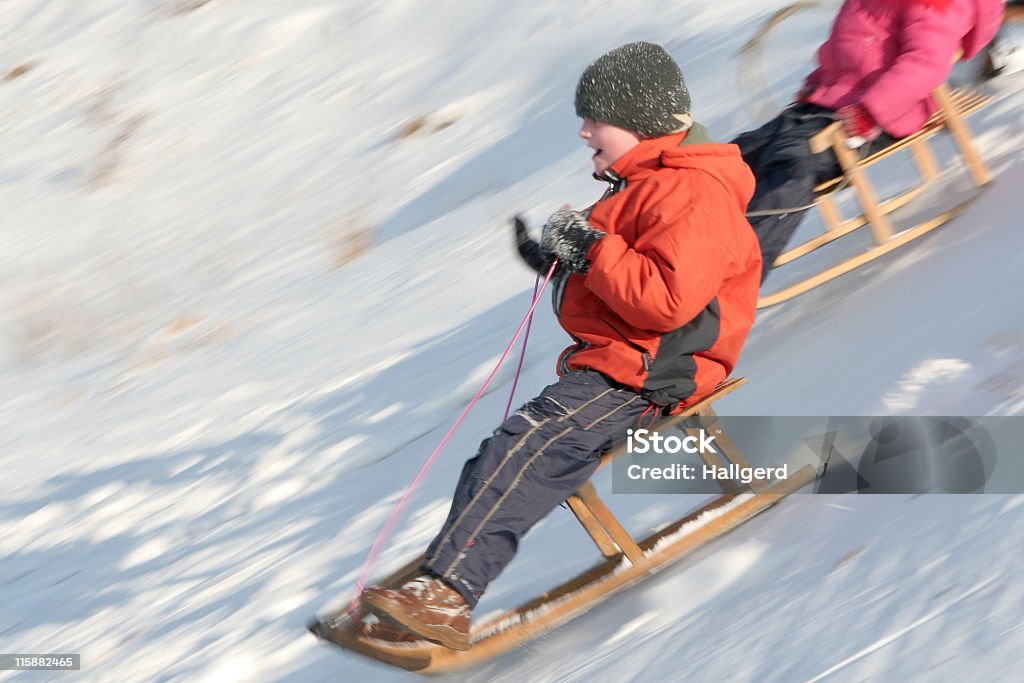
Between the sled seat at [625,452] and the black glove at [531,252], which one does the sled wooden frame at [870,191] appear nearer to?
the sled seat at [625,452]

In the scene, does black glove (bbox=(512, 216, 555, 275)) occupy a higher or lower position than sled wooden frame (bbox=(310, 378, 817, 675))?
higher

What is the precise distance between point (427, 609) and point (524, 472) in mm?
337

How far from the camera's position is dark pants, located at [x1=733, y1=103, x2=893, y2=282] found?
355 cm

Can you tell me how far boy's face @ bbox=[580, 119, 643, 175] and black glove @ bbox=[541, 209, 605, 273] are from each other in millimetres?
183

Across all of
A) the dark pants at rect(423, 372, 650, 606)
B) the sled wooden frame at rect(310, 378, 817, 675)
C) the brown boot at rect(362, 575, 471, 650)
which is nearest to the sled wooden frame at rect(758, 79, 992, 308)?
the sled wooden frame at rect(310, 378, 817, 675)

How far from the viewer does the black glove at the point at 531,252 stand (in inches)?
102

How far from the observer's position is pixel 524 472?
7.97 feet

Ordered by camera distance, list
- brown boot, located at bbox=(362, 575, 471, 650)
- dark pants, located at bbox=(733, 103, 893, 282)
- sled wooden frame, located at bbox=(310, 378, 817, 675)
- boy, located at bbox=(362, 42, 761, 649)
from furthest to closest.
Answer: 1. dark pants, located at bbox=(733, 103, 893, 282)
2. sled wooden frame, located at bbox=(310, 378, 817, 675)
3. boy, located at bbox=(362, 42, 761, 649)
4. brown boot, located at bbox=(362, 575, 471, 650)

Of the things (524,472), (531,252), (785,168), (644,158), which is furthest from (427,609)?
(785,168)

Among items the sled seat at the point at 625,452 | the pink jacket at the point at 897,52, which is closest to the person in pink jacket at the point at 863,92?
the pink jacket at the point at 897,52

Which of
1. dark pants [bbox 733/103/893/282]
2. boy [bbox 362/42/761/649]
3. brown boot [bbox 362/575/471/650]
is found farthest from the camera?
dark pants [bbox 733/103/893/282]

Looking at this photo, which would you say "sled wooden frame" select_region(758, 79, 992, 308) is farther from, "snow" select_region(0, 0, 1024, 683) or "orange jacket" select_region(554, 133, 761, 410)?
"orange jacket" select_region(554, 133, 761, 410)

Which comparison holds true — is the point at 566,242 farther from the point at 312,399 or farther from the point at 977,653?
the point at 312,399

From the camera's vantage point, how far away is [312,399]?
197 inches
